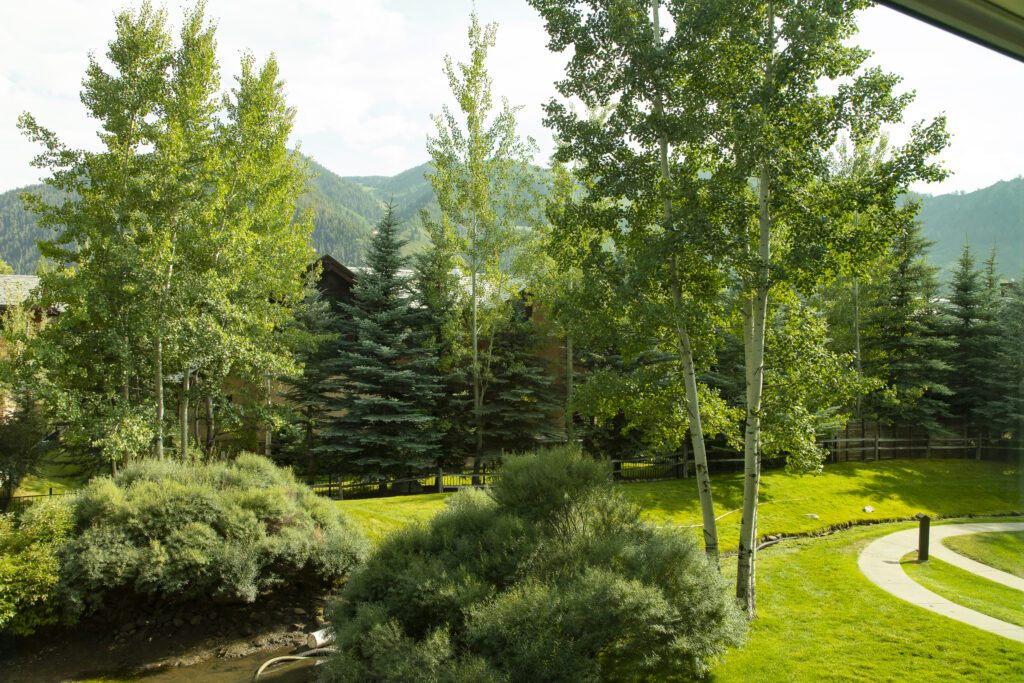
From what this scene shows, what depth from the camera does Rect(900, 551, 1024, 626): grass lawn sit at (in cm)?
869

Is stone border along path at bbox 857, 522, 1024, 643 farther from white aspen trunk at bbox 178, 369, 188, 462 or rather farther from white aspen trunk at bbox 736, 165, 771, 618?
white aspen trunk at bbox 178, 369, 188, 462

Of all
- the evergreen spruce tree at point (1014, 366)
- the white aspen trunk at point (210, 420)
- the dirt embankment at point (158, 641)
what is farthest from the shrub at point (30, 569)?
the evergreen spruce tree at point (1014, 366)

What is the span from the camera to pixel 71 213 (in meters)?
12.5

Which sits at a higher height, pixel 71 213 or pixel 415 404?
pixel 71 213

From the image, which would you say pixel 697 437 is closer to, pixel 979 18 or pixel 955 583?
pixel 955 583

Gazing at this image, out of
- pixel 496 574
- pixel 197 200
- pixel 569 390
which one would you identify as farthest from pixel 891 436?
pixel 197 200

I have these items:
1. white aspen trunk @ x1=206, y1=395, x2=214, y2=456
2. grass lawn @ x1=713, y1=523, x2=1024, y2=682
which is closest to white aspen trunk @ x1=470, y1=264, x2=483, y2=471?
white aspen trunk @ x1=206, y1=395, x2=214, y2=456

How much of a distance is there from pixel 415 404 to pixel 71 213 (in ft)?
34.4

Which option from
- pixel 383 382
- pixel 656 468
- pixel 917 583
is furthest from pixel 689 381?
pixel 383 382

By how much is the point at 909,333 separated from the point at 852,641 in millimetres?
18435

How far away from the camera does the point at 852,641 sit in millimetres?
7793

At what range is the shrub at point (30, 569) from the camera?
8984 mm

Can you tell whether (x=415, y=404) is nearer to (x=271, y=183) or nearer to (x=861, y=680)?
(x=271, y=183)

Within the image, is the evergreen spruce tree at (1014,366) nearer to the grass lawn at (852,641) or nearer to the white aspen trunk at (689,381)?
the grass lawn at (852,641)
